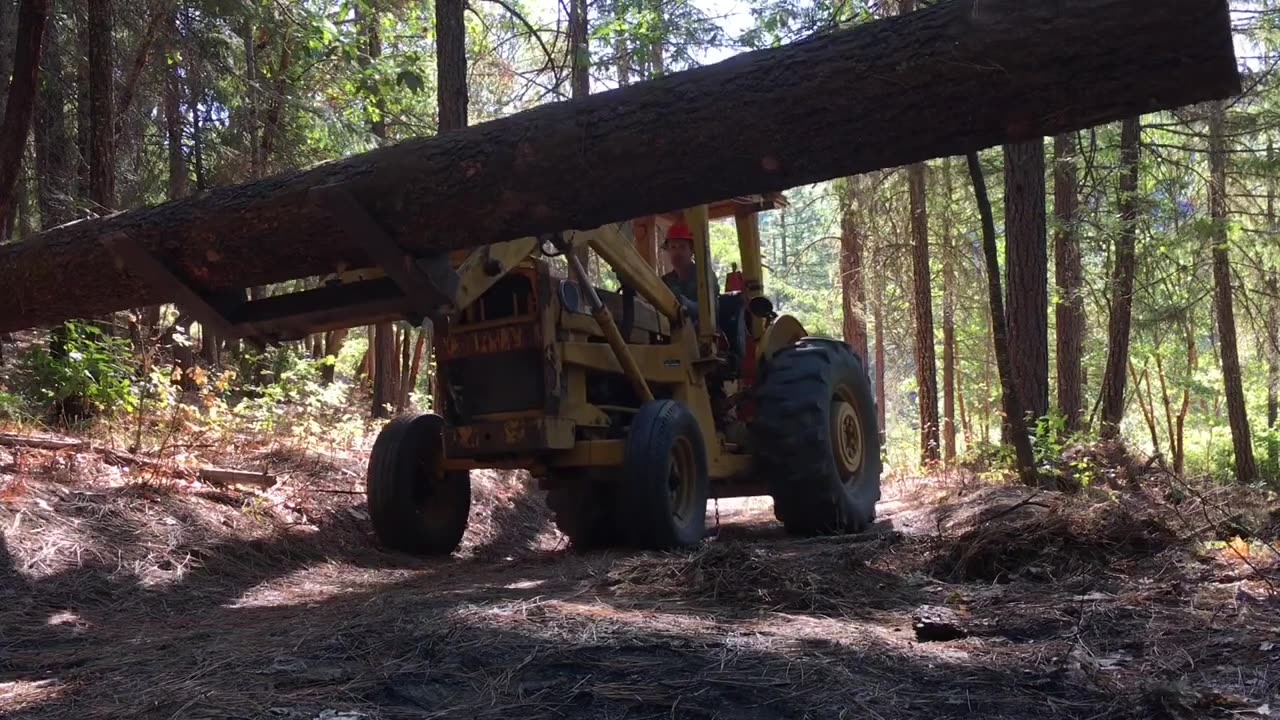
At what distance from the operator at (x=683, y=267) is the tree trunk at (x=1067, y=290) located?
4794 millimetres

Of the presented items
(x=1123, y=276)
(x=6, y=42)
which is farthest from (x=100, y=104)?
(x=1123, y=276)

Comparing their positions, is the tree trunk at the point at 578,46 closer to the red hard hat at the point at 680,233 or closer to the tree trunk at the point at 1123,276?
the red hard hat at the point at 680,233

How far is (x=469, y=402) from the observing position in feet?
19.9

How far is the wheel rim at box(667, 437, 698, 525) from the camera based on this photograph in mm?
6211

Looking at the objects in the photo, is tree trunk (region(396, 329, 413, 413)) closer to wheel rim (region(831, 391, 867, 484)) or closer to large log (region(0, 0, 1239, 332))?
wheel rim (region(831, 391, 867, 484))

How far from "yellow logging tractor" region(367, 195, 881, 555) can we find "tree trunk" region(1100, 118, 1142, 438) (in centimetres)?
347

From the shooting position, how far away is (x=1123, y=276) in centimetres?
1231

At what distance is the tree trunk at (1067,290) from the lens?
11.2 metres

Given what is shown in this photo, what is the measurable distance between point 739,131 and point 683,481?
334 centimetres

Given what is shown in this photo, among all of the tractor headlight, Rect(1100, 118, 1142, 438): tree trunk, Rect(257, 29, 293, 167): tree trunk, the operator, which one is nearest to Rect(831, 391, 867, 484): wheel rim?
the operator

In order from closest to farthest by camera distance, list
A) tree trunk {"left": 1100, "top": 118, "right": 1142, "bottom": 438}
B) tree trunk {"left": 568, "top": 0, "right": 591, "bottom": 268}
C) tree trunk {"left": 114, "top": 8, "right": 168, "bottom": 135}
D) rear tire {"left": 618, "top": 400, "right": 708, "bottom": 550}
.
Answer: rear tire {"left": 618, "top": 400, "right": 708, "bottom": 550} → tree trunk {"left": 568, "top": 0, "right": 591, "bottom": 268} → tree trunk {"left": 1100, "top": 118, "right": 1142, "bottom": 438} → tree trunk {"left": 114, "top": 8, "right": 168, "bottom": 135}

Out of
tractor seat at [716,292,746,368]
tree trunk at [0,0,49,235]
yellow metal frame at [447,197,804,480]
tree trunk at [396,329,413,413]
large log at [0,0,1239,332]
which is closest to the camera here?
large log at [0,0,1239,332]

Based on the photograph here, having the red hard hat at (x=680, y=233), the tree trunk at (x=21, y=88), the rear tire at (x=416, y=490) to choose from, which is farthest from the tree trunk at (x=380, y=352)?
the rear tire at (x=416, y=490)

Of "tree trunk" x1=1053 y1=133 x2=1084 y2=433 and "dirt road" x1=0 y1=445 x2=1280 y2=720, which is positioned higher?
"tree trunk" x1=1053 y1=133 x2=1084 y2=433
